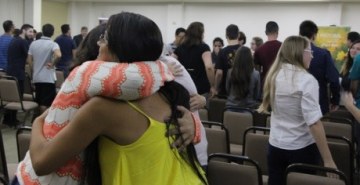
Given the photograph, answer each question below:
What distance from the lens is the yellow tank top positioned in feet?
3.80

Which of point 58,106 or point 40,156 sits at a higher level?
point 58,106

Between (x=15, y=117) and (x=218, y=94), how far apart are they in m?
2.97

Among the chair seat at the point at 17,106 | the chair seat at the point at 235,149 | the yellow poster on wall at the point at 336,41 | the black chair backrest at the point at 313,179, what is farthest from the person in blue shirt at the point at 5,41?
the yellow poster on wall at the point at 336,41

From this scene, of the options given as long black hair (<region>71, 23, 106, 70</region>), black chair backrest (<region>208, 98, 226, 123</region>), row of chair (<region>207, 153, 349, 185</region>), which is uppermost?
long black hair (<region>71, 23, 106, 70</region>)

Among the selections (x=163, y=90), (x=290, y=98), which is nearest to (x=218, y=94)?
(x=290, y=98)

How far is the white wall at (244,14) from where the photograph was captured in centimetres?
1227

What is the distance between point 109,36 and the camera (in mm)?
1179

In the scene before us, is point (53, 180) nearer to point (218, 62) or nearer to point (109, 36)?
point (109, 36)

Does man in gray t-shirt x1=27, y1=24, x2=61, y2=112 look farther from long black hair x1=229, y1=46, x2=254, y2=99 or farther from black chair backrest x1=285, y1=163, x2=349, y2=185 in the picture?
black chair backrest x1=285, y1=163, x2=349, y2=185

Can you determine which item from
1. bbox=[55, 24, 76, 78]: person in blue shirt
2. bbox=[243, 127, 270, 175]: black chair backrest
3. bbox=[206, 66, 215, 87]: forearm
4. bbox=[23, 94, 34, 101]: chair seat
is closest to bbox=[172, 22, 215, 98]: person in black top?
bbox=[206, 66, 215, 87]: forearm

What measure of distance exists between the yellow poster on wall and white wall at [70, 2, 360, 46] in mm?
2589

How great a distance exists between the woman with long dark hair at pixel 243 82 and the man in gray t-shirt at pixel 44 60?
2479 millimetres

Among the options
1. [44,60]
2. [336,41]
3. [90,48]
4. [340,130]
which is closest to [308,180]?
[90,48]

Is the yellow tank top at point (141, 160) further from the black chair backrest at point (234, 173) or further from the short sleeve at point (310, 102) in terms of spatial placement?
the short sleeve at point (310, 102)
